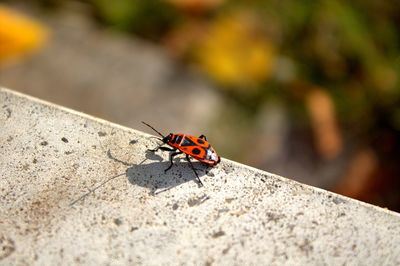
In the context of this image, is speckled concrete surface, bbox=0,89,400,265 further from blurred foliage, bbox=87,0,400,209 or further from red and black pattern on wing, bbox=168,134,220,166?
blurred foliage, bbox=87,0,400,209

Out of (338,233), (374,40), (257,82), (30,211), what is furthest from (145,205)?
(374,40)

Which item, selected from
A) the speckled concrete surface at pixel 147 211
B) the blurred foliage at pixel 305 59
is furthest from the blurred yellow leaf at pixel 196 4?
the speckled concrete surface at pixel 147 211

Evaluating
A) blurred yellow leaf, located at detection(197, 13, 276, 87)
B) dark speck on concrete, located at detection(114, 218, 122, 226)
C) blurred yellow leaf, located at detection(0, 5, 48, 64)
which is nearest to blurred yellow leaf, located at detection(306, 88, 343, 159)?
blurred yellow leaf, located at detection(197, 13, 276, 87)

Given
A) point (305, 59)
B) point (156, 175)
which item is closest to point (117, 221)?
point (156, 175)

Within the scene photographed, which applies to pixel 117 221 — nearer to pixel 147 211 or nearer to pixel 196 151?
pixel 147 211

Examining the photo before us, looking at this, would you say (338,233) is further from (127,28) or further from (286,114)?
(127,28)

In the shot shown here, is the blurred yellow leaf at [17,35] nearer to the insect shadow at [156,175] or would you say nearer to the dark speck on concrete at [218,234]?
the insect shadow at [156,175]
